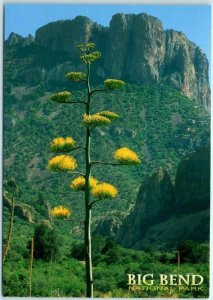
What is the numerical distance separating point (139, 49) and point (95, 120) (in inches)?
39.5

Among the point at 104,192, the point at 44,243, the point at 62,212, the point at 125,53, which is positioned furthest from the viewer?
the point at 125,53

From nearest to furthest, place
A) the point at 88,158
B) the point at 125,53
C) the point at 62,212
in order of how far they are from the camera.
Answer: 1. the point at 88,158
2. the point at 62,212
3. the point at 125,53

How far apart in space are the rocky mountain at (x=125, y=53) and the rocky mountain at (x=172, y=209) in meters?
0.61

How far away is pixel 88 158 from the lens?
11141mm

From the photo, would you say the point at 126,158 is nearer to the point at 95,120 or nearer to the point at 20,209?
the point at 95,120

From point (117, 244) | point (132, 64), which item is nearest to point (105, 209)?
point (117, 244)

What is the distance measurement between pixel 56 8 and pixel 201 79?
1373 mm

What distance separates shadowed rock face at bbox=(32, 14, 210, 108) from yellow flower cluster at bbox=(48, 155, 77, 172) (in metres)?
0.78

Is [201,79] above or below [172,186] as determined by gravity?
above

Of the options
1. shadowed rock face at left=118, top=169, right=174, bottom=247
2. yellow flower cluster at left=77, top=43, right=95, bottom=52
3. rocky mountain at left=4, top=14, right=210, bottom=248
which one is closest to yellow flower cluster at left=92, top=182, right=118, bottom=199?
rocky mountain at left=4, top=14, right=210, bottom=248

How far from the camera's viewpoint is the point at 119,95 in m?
11.4

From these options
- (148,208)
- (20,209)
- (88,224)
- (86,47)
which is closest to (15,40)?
(86,47)

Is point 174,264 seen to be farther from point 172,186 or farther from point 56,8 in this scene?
point 56,8

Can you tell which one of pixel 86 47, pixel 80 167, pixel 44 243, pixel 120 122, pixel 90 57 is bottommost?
pixel 44 243
